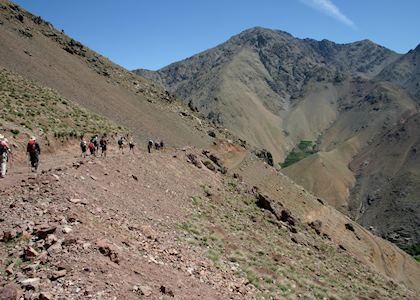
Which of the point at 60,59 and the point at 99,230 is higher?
the point at 60,59

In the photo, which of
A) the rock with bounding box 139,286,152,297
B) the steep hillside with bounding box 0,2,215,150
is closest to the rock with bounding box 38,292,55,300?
the rock with bounding box 139,286,152,297

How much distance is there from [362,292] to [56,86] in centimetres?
4061

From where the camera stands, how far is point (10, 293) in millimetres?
8797

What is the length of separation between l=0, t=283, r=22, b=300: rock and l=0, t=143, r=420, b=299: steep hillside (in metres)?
0.04

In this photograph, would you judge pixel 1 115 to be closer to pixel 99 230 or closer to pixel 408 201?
pixel 99 230

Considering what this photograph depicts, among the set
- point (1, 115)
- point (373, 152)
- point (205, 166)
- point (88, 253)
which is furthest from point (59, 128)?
point (373, 152)

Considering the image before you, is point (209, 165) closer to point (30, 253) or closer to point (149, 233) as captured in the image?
point (149, 233)

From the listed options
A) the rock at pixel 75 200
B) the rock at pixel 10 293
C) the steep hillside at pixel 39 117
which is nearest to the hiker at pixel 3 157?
the rock at pixel 75 200

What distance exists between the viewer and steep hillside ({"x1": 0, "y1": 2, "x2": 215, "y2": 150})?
52.6 m

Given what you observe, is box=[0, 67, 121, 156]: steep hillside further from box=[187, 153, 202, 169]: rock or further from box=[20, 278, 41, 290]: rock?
box=[20, 278, 41, 290]: rock

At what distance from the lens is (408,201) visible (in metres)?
124

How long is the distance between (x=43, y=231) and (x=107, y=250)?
174cm

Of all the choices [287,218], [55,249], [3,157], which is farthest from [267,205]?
[55,249]

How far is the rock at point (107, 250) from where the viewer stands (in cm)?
1091
